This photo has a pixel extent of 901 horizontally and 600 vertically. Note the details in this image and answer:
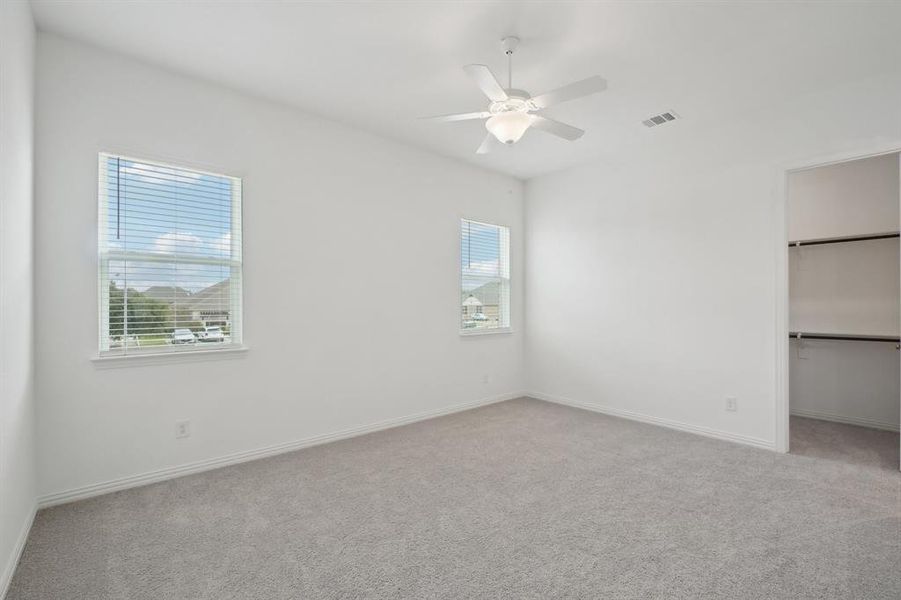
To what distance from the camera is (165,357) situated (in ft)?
9.89

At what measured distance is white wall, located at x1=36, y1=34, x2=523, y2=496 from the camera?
2676mm

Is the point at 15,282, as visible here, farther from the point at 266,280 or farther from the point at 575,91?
the point at 575,91

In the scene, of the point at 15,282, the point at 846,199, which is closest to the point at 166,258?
the point at 15,282

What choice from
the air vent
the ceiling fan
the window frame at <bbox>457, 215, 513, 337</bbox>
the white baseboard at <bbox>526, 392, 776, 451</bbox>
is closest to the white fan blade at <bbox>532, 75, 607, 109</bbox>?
the ceiling fan

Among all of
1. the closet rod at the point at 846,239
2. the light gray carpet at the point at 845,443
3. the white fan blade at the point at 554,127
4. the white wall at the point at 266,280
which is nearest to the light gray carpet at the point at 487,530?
the light gray carpet at the point at 845,443

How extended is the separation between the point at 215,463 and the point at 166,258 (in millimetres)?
1488

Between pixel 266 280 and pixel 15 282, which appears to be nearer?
pixel 15 282

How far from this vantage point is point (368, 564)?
6.79 ft

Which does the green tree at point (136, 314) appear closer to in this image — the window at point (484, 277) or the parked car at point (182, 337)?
the parked car at point (182, 337)

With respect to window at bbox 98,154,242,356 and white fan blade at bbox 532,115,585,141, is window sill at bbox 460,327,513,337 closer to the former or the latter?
window at bbox 98,154,242,356

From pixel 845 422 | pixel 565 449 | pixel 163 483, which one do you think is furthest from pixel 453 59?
pixel 845 422

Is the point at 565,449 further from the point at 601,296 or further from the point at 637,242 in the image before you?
the point at 637,242

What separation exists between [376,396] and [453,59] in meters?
2.87

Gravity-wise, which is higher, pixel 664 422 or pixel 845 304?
pixel 845 304
